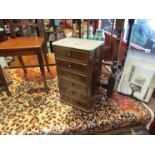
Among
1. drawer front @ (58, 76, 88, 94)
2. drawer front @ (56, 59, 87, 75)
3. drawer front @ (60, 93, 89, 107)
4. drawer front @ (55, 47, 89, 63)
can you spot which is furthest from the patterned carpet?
drawer front @ (55, 47, 89, 63)

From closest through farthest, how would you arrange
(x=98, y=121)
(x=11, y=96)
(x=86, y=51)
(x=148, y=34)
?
1. (x=86, y=51)
2. (x=98, y=121)
3. (x=11, y=96)
4. (x=148, y=34)

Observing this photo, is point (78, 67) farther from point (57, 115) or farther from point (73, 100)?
point (57, 115)

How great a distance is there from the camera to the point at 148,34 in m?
1.79

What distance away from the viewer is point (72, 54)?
1.05m

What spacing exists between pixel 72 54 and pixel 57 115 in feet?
1.94

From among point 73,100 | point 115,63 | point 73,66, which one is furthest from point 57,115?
point 115,63

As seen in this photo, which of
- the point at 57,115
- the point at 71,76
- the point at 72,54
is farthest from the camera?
the point at 57,115

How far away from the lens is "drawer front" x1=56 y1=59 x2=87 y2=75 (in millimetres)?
1051

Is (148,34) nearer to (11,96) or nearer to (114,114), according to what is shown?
(114,114)

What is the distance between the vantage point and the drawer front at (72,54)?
3.25ft

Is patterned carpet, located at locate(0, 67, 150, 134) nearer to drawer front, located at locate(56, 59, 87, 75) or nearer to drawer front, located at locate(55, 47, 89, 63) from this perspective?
drawer front, located at locate(56, 59, 87, 75)
